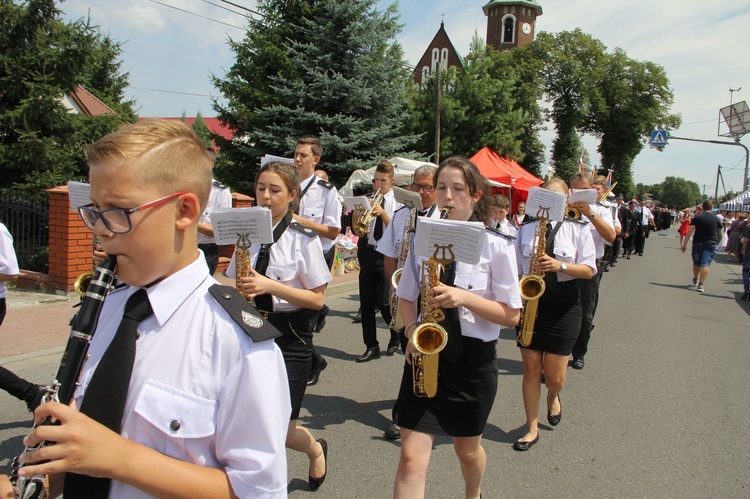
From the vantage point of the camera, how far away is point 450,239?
2660 millimetres

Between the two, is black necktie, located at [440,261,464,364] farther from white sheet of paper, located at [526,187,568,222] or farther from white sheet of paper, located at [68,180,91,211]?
white sheet of paper, located at [68,180,91,211]

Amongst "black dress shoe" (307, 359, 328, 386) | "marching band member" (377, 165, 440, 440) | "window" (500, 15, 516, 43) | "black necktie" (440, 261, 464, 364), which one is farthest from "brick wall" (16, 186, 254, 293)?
"window" (500, 15, 516, 43)

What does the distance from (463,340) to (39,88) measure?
385 inches

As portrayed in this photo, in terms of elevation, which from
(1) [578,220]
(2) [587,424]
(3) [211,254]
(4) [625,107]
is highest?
(4) [625,107]

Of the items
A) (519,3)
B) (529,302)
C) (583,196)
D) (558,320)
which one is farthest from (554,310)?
(519,3)

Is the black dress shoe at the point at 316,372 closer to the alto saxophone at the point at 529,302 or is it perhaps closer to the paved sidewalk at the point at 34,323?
the alto saxophone at the point at 529,302

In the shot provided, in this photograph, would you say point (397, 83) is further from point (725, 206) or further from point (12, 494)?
point (725, 206)

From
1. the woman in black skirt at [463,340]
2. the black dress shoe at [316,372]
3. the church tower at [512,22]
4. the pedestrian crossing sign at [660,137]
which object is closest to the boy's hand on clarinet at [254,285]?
the woman in black skirt at [463,340]

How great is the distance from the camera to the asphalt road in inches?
150

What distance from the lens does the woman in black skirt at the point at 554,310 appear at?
4383mm

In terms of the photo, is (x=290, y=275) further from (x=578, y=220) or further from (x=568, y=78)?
(x=568, y=78)

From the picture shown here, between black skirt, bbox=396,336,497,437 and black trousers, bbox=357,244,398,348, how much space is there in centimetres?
348

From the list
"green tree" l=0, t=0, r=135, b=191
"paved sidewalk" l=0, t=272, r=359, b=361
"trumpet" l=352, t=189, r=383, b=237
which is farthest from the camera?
"green tree" l=0, t=0, r=135, b=191

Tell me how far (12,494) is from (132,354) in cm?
35
